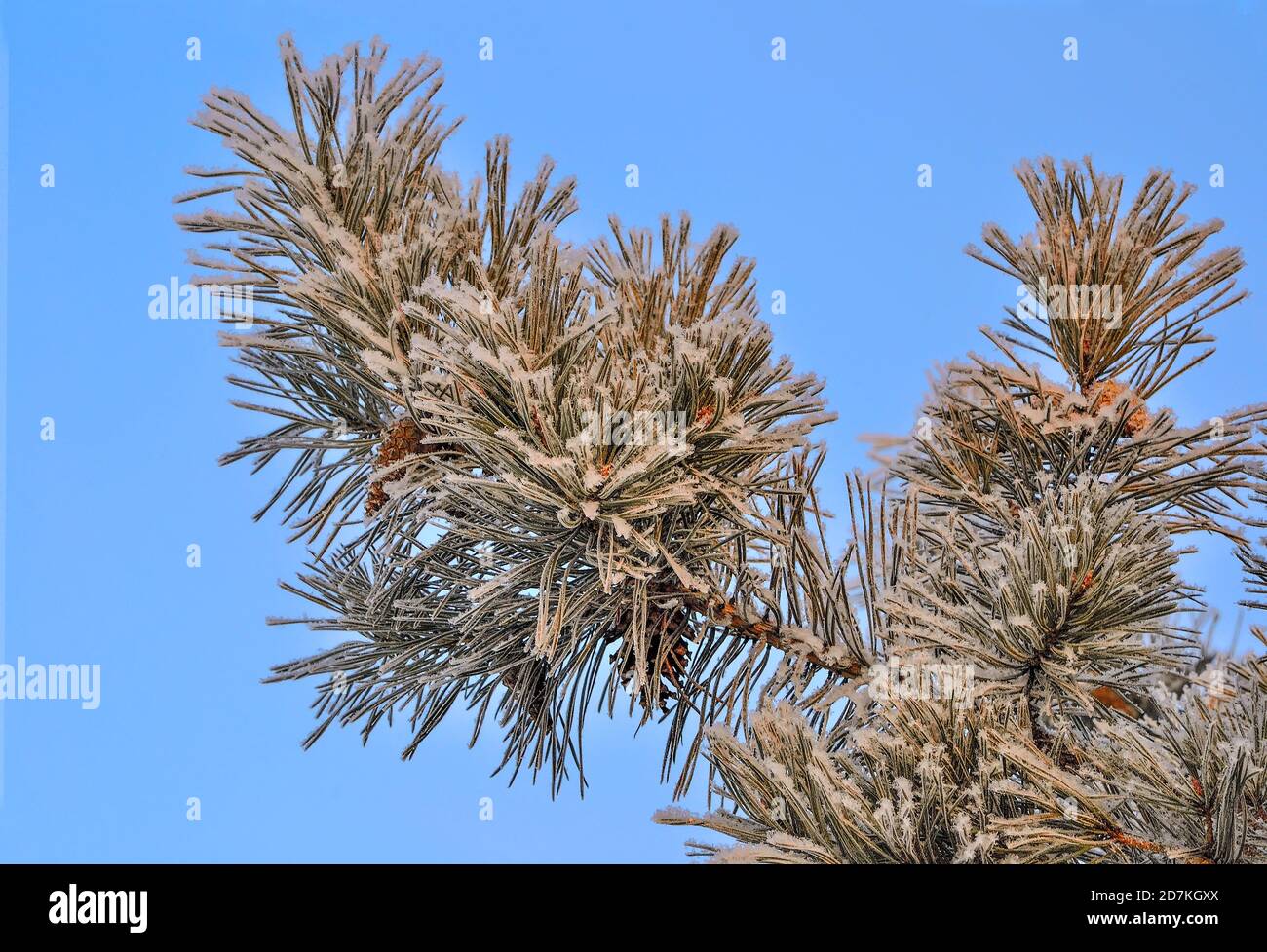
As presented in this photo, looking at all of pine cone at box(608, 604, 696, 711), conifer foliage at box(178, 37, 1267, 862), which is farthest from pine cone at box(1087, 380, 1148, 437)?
pine cone at box(608, 604, 696, 711)

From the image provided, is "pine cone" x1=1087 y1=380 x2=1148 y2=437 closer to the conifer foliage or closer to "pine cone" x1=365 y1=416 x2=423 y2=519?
the conifer foliage

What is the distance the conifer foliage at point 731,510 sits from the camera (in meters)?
0.79

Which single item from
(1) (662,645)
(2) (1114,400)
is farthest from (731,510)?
(2) (1114,400)

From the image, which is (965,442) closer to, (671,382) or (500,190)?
(671,382)

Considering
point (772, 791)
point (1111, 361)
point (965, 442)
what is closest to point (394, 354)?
point (772, 791)

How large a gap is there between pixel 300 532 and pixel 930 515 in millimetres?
618

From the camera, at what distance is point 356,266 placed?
873 mm

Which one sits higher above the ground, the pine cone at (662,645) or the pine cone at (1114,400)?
the pine cone at (1114,400)

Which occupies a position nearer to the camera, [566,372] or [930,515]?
[566,372]

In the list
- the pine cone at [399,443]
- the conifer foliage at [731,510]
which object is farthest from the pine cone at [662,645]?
the pine cone at [399,443]

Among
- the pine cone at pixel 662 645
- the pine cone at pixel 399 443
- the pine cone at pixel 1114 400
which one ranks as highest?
the pine cone at pixel 1114 400

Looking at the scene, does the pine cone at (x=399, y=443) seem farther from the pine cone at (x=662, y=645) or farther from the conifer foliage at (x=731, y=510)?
the pine cone at (x=662, y=645)

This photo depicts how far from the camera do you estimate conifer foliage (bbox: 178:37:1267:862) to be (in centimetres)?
79
